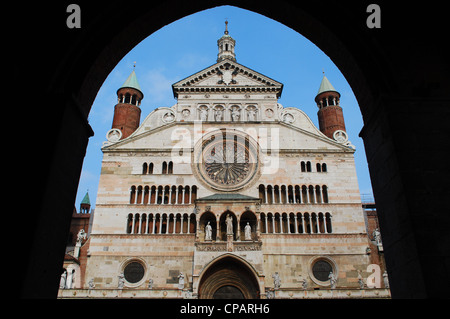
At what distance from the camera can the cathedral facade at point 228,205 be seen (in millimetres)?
22516

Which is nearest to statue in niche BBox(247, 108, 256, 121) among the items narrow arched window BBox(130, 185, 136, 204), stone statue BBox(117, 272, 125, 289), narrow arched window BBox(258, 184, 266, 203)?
narrow arched window BBox(258, 184, 266, 203)

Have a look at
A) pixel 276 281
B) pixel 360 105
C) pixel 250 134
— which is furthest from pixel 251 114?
pixel 360 105

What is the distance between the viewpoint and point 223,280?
2288 centimetres

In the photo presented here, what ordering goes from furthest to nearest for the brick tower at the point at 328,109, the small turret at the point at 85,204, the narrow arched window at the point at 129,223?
the small turret at the point at 85,204
the brick tower at the point at 328,109
the narrow arched window at the point at 129,223

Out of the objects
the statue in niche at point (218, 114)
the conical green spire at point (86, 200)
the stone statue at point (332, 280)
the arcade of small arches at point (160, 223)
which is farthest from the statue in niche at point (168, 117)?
the conical green spire at point (86, 200)

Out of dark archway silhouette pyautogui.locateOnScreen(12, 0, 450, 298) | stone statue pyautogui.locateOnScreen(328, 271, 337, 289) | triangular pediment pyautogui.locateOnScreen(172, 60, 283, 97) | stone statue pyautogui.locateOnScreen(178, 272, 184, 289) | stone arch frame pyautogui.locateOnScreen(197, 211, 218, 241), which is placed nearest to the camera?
dark archway silhouette pyautogui.locateOnScreen(12, 0, 450, 298)

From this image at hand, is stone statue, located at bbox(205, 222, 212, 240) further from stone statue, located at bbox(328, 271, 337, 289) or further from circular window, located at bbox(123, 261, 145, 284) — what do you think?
stone statue, located at bbox(328, 271, 337, 289)

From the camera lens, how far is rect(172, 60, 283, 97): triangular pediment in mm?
29250

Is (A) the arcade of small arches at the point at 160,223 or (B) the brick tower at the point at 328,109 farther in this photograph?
(B) the brick tower at the point at 328,109

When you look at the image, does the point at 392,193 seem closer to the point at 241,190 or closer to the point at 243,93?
the point at 241,190

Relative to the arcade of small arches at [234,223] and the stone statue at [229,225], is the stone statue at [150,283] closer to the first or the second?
the arcade of small arches at [234,223]

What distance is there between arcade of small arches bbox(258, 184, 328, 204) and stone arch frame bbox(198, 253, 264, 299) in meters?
4.79

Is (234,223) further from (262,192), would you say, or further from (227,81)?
(227,81)
